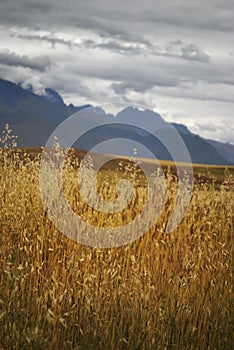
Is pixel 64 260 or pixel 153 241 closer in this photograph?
pixel 64 260

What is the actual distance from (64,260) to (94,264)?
302 millimetres

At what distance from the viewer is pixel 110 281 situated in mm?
4055

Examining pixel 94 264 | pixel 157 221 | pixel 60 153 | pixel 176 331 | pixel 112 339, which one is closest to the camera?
pixel 112 339

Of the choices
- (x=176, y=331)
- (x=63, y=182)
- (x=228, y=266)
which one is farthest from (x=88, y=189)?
(x=176, y=331)

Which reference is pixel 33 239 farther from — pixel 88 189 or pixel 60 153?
pixel 60 153

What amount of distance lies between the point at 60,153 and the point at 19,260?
1657mm

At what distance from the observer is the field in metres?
3.52

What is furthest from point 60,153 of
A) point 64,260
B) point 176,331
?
point 176,331

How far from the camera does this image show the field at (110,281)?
3.52 meters

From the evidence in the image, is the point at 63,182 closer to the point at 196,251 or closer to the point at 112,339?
the point at 196,251

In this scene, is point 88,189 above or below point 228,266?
above

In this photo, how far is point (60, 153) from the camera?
5840 millimetres

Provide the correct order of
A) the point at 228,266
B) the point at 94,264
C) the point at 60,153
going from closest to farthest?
the point at 94,264 < the point at 228,266 < the point at 60,153

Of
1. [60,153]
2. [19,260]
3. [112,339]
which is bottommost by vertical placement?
[112,339]
